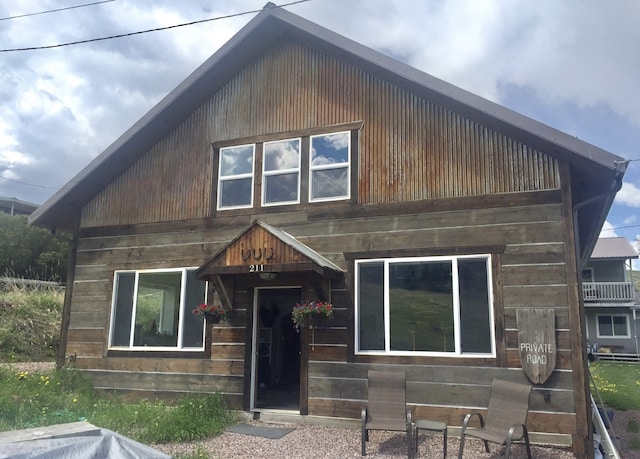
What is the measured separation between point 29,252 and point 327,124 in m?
18.4

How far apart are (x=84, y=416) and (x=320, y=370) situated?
3.59m

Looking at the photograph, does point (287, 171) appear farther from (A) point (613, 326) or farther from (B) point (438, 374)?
(A) point (613, 326)

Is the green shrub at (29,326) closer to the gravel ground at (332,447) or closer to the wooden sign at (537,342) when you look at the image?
the gravel ground at (332,447)

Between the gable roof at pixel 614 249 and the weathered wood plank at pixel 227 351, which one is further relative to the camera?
the gable roof at pixel 614 249

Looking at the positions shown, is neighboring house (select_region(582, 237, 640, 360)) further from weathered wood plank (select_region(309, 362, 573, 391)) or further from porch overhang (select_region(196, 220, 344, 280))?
porch overhang (select_region(196, 220, 344, 280))

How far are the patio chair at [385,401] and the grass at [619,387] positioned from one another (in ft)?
20.9

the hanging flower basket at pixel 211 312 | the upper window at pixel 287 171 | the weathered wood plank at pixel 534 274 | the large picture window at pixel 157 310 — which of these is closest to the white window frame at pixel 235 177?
the upper window at pixel 287 171

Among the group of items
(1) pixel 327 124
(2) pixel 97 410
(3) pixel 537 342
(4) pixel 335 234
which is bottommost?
(2) pixel 97 410

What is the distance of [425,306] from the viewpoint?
748cm

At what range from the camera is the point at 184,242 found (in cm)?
930

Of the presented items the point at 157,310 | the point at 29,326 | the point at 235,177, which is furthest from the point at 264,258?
the point at 29,326

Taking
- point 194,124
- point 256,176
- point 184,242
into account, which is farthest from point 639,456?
point 194,124

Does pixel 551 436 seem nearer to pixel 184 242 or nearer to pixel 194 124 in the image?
pixel 184 242

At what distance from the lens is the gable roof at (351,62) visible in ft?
22.6
